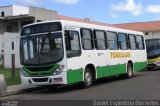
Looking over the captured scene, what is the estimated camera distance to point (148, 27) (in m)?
96.9

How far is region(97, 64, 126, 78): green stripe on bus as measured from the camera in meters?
20.4

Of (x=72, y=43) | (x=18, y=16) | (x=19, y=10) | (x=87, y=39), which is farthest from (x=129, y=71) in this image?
(x=19, y=10)

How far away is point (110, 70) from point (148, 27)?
252ft

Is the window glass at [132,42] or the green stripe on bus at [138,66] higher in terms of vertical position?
the window glass at [132,42]

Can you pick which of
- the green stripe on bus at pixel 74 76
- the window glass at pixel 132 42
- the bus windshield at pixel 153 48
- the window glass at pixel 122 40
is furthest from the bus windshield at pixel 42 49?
the bus windshield at pixel 153 48

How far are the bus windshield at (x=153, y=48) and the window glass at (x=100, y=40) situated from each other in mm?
13659

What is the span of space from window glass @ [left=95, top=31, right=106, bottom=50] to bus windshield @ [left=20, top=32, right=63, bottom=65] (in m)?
3.25

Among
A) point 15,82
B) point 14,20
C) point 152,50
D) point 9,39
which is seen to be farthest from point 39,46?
point 14,20

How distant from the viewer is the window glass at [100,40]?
2030 centimetres

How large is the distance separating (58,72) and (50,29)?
6.33 ft

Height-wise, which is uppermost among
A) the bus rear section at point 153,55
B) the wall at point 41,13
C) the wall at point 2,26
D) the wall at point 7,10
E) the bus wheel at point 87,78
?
the wall at point 7,10

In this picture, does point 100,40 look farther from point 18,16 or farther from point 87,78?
point 18,16

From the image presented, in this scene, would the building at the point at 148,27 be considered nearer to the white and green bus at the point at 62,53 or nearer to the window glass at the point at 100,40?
the window glass at the point at 100,40

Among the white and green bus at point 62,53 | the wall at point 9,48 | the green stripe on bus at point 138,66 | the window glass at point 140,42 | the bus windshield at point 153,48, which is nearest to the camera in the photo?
the white and green bus at point 62,53
